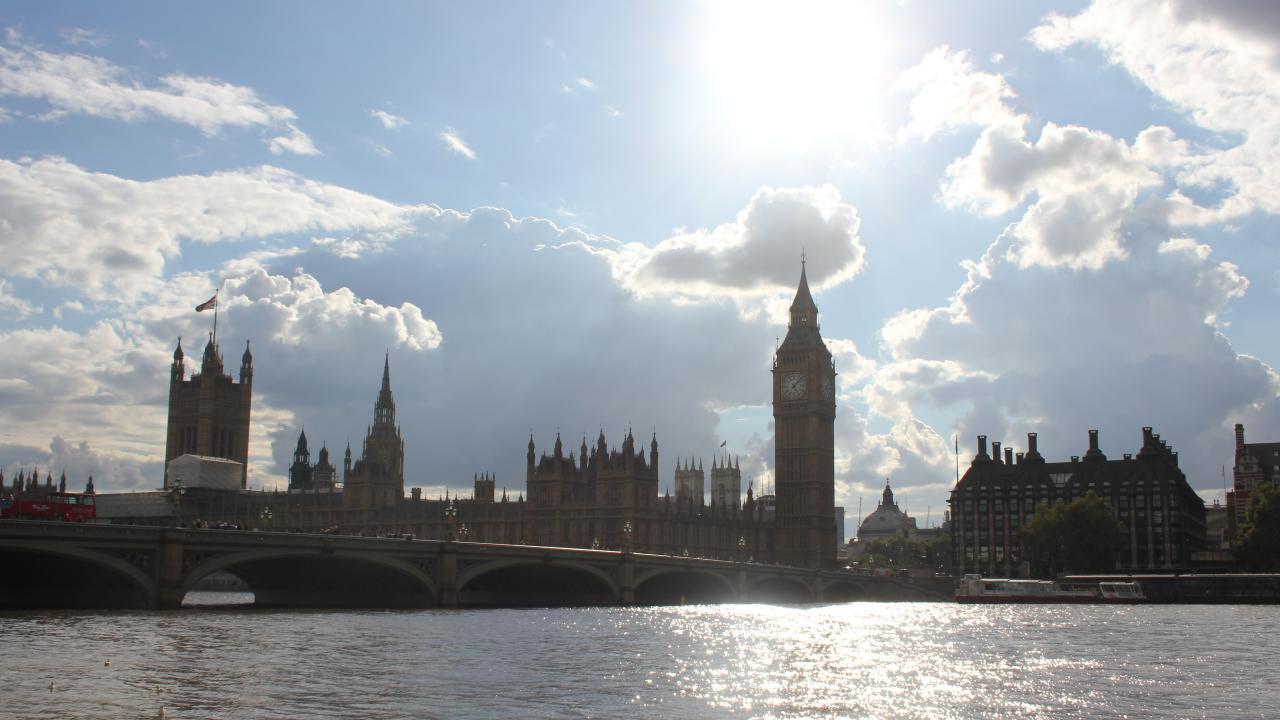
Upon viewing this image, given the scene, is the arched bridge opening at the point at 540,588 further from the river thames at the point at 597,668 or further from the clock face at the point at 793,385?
the clock face at the point at 793,385

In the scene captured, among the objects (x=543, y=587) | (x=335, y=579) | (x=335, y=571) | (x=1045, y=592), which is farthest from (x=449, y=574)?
(x=1045, y=592)

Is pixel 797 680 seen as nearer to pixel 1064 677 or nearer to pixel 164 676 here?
pixel 1064 677

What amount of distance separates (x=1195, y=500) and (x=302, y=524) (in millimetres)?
134046

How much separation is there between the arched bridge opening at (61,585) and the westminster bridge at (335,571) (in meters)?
0.10

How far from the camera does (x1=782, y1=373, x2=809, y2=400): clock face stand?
189 m

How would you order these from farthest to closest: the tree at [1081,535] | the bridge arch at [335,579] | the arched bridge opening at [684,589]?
1. the tree at [1081,535]
2. the arched bridge opening at [684,589]
3. the bridge arch at [335,579]

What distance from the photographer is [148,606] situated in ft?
221

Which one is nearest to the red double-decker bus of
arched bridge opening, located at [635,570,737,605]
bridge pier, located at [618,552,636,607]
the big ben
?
bridge pier, located at [618,552,636,607]

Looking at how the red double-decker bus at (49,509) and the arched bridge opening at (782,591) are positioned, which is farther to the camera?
the arched bridge opening at (782,591)

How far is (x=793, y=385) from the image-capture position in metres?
190

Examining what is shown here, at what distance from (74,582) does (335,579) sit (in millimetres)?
20475

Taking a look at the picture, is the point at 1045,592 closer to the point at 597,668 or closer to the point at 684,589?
the point at 684,589

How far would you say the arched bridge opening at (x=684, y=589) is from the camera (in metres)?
115

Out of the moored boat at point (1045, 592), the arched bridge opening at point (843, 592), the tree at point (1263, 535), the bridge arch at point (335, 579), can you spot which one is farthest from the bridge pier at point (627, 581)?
the tree at point (1263, 535)
